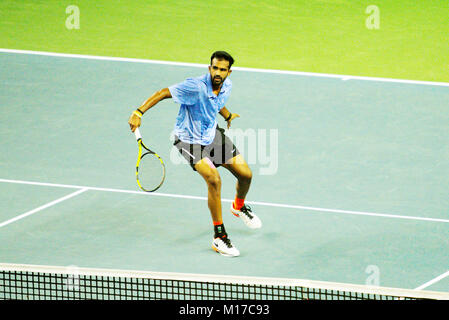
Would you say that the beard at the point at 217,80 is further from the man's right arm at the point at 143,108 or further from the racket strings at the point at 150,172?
the racket strings at the point at 150,172

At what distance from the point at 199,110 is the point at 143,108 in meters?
0.80

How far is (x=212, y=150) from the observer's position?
32.8 feet

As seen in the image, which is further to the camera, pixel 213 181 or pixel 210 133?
pixel 210 133

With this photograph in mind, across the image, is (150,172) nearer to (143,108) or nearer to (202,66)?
(143,108)

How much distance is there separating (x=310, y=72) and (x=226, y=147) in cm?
615

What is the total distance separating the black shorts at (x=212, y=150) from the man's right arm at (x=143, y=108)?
689 millimetres

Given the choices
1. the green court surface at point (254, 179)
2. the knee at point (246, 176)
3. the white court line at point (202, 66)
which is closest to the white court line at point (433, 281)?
the green court surface at point (254, 179)

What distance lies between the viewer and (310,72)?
52.2 ft

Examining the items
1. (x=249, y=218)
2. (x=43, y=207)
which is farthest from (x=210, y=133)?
(x=43, y=207)

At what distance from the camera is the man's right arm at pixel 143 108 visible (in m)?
8.95

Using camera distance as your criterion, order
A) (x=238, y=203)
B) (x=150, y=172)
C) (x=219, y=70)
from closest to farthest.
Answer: (x=219, y=70)
(x=150, y=172)
(x=238, y=203)

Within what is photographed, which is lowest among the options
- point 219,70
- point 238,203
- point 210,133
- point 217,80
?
point 238,203
